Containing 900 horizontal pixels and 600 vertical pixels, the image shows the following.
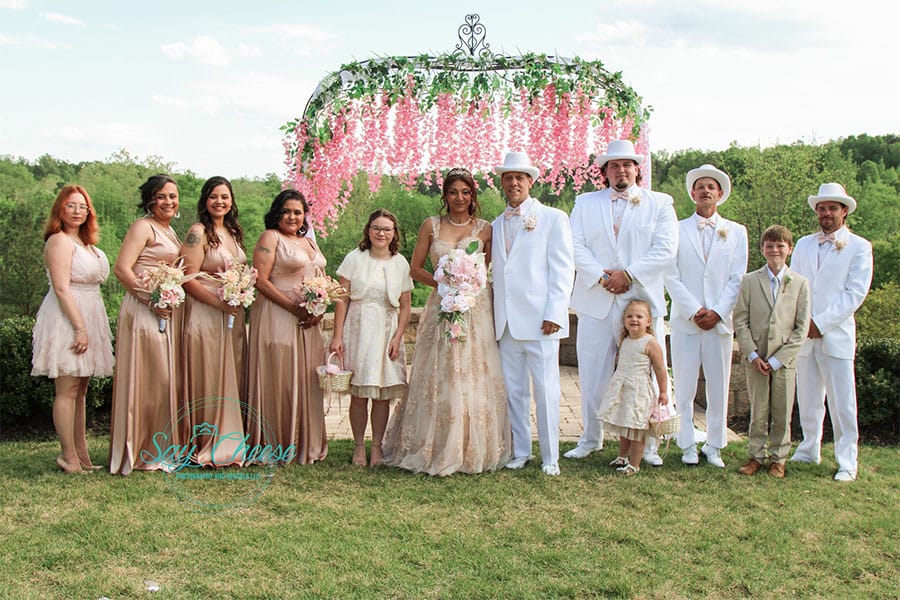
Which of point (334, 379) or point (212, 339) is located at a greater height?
point (212, 339)

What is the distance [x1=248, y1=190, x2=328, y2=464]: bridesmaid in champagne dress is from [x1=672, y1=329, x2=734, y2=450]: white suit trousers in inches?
107

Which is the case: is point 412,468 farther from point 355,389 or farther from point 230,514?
point 230,514

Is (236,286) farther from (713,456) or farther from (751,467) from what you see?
(751,467)

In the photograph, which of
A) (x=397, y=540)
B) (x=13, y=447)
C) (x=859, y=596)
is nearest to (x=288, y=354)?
(x=397, y=540)

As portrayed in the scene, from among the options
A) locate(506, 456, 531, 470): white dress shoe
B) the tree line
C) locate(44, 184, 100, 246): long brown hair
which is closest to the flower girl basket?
locate(506, 456, 531, 470): white dress shoe

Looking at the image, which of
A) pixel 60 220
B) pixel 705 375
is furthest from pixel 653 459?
pixel 60 220

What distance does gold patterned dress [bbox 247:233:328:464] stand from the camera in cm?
557

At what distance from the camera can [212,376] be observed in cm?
551

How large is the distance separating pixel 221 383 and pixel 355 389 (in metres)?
0.98

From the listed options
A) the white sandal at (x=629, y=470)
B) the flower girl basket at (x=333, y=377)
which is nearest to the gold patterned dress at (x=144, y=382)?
the flower girl basket at (x=333, y=377)

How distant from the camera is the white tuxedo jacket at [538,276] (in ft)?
17.9

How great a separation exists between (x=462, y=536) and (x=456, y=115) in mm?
4704

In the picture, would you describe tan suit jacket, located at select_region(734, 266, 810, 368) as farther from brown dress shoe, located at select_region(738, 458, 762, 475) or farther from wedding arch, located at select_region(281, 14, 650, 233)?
wedding arch, located at select_region(281, 14, 650, 233)

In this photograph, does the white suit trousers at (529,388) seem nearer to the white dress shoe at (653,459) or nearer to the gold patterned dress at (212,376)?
the white dress shoe at (653,459)
